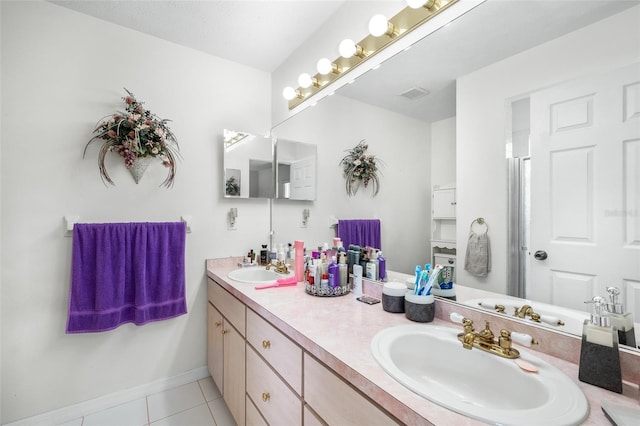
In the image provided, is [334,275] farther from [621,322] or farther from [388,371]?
[621,322]

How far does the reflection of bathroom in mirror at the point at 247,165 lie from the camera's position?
2156 mm

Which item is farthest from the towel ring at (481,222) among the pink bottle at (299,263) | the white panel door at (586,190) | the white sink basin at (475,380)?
the pink bottle at (299,263)

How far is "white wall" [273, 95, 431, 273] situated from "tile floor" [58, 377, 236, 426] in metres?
1.18

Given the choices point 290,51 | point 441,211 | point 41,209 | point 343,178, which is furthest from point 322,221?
point 41,209

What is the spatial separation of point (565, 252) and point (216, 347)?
1.93 metres

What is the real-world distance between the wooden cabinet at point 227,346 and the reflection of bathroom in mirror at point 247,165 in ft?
2.41

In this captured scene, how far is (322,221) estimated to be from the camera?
1.87 metres

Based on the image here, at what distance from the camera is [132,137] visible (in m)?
1.71

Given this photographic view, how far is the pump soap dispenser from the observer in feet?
2.10

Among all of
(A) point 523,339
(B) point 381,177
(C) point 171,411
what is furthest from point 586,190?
(C) point 171,411

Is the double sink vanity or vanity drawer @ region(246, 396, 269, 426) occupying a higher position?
the double sink vanity

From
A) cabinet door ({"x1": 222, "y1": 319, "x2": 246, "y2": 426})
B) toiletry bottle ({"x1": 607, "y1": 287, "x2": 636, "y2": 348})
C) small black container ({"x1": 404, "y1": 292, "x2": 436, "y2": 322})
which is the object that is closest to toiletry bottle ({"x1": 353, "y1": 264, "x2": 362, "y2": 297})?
small black container ({"x1": 404, "y1": 292, "x2": 436, "y2": 322})

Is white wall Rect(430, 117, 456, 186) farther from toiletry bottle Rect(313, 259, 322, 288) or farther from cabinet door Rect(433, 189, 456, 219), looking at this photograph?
toiletry bottle Rect(313, 259, 322, 288)

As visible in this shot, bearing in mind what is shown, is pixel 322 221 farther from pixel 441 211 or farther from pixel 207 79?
pixel 207 79
